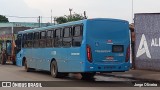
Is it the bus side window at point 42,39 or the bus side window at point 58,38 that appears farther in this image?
the bus side window at point 42,39

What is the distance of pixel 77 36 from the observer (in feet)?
57.1

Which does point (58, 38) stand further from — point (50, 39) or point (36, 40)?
point (36, 40)

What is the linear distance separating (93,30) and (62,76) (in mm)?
4188

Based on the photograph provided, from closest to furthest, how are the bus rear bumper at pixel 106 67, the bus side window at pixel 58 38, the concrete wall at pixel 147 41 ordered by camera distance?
the bus rear bumper at pixel 106 67 → the bus side window at pixel 58 38 → the concrete wall at pixel 147 41

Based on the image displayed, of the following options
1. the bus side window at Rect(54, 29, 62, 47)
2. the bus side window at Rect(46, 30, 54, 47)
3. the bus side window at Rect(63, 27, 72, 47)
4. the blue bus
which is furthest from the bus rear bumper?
the bus side window at Rect(46, 30, 54, 47)

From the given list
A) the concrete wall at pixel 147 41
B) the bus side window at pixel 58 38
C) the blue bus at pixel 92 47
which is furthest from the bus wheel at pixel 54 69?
the concrete wall at pixel 147 41

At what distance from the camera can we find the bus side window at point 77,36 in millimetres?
17156

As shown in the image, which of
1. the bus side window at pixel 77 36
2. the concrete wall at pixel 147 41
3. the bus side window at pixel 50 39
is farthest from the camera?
the concrete wall at pixel 147 41

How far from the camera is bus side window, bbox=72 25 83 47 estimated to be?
17156 millimetres

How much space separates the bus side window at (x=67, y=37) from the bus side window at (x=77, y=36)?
18.2 inches

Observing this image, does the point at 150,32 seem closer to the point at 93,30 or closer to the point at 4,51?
the point at 93,30

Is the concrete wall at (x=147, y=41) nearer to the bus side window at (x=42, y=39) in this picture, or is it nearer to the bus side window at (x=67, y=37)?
the bus side window at (x=42, y=39)

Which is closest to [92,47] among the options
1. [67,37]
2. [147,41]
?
[67,37]

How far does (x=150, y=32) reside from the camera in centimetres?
2333
